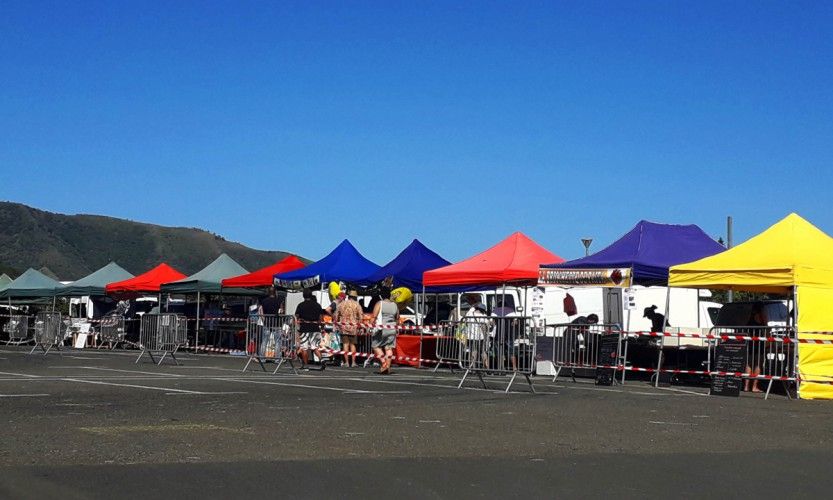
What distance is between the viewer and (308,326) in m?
24.8

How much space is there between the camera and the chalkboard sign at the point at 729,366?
699 inches

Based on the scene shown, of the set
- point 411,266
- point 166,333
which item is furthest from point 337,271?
point 166,333

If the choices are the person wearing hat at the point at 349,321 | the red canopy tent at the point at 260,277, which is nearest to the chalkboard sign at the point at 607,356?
the person wearing hat at the point at 349,321

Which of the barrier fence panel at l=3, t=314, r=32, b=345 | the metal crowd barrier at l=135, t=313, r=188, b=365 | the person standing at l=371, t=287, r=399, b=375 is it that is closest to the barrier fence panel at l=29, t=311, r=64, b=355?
the barrier fence panel at l=3, t=314, r=32, b=345

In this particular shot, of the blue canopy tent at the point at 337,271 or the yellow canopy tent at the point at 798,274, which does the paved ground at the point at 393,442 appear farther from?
the blue canopy tent at the point at 337,271

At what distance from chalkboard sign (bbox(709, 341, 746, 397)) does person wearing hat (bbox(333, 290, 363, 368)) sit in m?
8.95

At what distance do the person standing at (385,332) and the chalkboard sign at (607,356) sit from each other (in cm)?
412

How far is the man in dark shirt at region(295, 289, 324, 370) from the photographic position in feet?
75.5

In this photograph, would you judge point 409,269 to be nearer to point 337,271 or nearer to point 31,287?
point 337,271

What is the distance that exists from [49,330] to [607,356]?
15.3 meters

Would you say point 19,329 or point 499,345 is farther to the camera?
point 19,329

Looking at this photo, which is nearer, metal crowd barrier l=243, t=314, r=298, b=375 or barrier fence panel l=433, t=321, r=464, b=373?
barrier fence panel l=433, t=321, r=464, b=373

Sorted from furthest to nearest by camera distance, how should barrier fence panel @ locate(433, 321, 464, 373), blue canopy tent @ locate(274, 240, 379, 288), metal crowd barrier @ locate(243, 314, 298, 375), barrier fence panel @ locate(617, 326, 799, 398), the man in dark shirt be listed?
blue canopy tent @ locate(274, 240, 379, 288) → the man in dark shirt → metal crowd barrier @ locate(243, 314, 298, 375) → barrier fence panel @ locate(433, 321, 464, 373) → barrier fence panel @ locate(617, 326, 799, 398)

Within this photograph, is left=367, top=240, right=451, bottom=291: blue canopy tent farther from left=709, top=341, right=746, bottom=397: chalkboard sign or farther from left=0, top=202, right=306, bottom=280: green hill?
left=0, top=202, right=306, bottom=280: green hill
